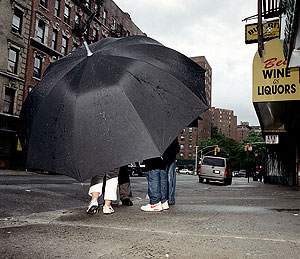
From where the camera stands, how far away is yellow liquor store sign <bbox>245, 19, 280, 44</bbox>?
11.4 metres

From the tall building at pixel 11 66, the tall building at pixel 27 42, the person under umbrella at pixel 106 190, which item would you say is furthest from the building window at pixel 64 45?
the person under umbrella at pixel 106 190

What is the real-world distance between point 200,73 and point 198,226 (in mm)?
1937

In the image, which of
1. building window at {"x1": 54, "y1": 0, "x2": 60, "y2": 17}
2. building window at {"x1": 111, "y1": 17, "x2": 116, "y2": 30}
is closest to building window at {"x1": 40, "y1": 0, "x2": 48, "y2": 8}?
building window at {"x1": 54, "y1": 0, "x2": 60, "y2": 17}

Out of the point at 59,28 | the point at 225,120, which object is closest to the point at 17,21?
the point at 59,28

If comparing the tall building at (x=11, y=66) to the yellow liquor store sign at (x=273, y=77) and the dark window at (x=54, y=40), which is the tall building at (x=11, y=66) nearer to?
the dark window at (x=54, y=40)

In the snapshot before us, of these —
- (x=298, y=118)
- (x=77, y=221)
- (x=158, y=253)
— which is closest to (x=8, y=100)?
(x=298, y=118)

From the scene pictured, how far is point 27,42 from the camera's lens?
88.9ft

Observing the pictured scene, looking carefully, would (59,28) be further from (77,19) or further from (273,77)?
(273,77)

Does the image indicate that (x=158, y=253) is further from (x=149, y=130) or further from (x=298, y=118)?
(x=298, y=118)

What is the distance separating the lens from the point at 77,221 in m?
4.10

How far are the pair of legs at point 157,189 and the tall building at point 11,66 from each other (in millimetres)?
21955

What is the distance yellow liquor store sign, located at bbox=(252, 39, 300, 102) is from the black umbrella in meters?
7.49

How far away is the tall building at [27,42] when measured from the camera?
2483 cm

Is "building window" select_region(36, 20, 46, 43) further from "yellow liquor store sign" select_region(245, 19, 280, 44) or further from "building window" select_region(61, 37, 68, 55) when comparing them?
"yellow liquor store sign" select_region(245, 19, 280, 44)
